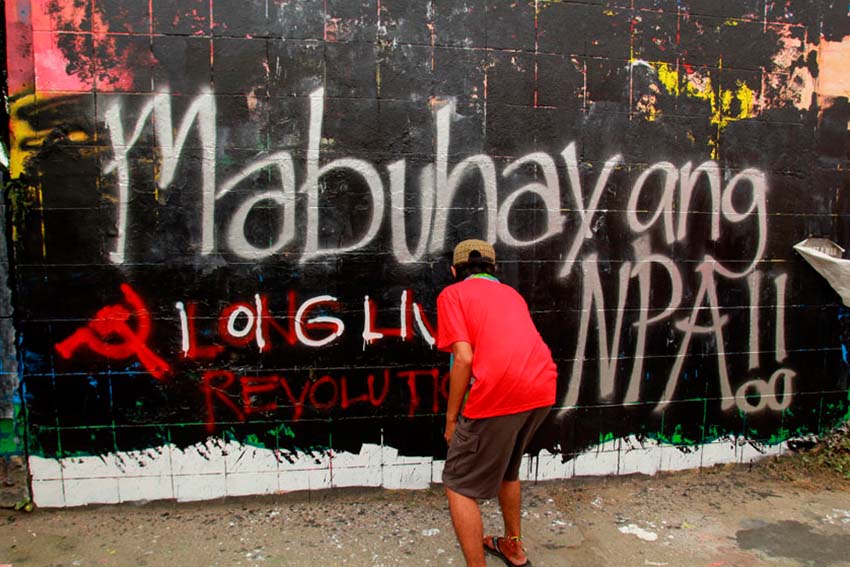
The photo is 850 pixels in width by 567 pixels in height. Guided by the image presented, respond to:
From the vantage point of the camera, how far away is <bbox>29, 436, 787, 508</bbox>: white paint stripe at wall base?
3.40 metres

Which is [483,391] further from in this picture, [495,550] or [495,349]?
[495,550]

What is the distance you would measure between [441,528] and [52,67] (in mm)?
3475

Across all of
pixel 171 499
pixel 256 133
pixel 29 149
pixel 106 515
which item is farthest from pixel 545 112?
pixel 106 515

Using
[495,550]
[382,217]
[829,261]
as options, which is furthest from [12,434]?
[829,261]

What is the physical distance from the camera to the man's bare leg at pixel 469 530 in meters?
2.62

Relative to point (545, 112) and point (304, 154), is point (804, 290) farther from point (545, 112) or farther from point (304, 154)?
point (304, 154)

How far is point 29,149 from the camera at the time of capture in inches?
128

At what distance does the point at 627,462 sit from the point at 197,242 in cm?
316

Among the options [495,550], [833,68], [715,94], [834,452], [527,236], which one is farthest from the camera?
[834,452]

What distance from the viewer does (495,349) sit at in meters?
2.61

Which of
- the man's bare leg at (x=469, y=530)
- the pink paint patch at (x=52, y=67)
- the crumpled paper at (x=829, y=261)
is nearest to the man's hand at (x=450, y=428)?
the man's bare leg at (x=469, y=530)

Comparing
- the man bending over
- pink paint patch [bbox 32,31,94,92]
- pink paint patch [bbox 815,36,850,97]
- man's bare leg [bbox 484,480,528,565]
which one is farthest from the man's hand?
pink paint patch [bbox 815,36,850,97]

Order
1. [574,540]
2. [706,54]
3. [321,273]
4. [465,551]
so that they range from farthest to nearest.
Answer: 1. [706,54]
2. [321,273]
3. [574,540]
4. [465,551]

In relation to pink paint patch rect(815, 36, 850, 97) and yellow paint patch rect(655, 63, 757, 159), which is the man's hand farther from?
pink paint patch rect(815, 36, 850, 97)
